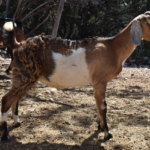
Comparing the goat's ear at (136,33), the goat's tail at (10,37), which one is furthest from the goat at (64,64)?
the goat's tail at (10,37)

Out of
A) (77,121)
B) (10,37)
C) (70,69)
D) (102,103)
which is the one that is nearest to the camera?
(70,69)

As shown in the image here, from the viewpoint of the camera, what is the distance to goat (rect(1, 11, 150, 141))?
136 inches

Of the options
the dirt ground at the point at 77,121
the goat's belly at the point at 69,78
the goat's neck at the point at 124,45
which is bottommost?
the dirt ground at the point at 77,121

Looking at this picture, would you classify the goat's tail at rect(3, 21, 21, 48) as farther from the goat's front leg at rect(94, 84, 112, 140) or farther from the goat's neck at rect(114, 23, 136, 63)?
the goat's neck at rect(114, 23, 136, 63)

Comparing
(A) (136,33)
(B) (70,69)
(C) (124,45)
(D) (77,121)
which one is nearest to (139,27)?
(A) (136,33)

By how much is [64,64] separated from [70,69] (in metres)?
0.11

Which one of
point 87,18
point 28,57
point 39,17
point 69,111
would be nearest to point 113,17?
point 87,18

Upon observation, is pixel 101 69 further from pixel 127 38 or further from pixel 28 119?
pixel 28 119

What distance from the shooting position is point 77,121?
169 inches

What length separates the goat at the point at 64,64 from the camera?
345 cm

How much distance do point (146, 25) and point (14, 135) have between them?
101 inches

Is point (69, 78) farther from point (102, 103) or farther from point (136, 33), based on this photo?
point (136, 33)

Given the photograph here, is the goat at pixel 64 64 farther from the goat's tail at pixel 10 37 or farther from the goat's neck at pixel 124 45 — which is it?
the goat's tail at pixel 10 37

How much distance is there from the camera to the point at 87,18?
17672 mm
